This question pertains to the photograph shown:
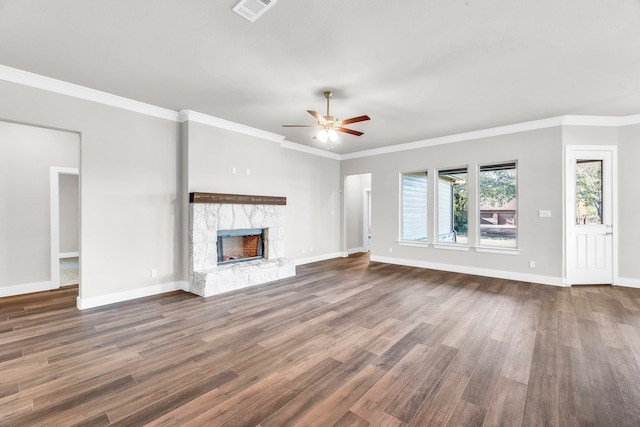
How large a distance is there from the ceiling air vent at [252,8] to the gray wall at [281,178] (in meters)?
2.73

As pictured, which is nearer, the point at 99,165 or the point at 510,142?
the point at 99,165

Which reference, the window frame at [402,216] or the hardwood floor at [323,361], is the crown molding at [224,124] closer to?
the hardwood floor at [323,361]

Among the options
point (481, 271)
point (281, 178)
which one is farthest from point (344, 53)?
point (481, 271)

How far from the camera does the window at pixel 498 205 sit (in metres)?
5.46

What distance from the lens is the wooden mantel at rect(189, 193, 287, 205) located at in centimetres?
458

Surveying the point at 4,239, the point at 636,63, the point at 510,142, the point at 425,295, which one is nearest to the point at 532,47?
the point at 636,63

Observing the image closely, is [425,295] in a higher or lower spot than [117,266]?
lower

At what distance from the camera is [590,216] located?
4.98 metres

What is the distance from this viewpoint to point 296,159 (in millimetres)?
6832

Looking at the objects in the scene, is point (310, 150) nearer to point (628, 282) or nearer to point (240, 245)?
point (240, 245)

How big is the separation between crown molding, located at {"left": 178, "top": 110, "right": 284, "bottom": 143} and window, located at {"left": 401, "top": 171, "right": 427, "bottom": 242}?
322cm

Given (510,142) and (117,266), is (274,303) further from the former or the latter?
(510,142)

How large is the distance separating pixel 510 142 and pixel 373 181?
9.85 ft

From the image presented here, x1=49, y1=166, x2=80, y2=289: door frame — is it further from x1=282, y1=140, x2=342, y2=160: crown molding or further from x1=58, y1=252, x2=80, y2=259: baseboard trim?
x1=58, y1=252, x2=80, y2=259: baseboard trim
